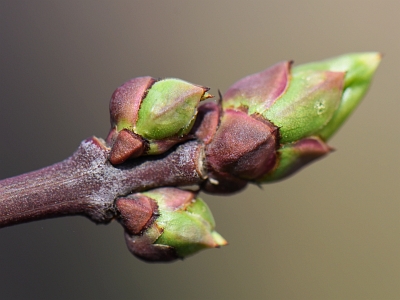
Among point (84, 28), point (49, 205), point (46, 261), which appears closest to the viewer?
point (49, 205)

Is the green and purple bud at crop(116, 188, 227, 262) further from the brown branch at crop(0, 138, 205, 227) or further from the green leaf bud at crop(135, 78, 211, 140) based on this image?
the green leaf bud at crop(135, 78, 211, 140)

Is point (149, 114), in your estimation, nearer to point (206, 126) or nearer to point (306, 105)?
point (206, 126)

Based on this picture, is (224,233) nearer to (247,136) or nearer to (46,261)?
(46,261)

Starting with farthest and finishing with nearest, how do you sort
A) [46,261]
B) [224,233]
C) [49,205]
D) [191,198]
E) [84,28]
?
[224,233], [84,28], [46,261], [191,198], [49,205]

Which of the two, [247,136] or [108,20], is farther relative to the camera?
[108,20]

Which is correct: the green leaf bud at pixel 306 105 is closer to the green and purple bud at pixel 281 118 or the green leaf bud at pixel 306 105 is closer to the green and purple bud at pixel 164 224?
the green and purple bud at pixel 281 118

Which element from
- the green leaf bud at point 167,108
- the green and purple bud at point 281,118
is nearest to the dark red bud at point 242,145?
the green and purple bud at point 281,118

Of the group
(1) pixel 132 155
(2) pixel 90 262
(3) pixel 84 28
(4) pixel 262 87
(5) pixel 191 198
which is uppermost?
(3) pixel 84 28

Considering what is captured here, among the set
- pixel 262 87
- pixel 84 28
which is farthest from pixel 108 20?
pixel 262 87
